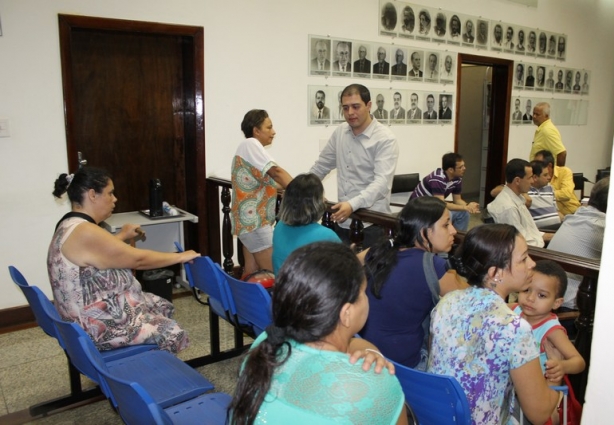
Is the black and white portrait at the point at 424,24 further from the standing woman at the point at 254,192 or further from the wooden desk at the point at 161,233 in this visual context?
the wooden desk at the point at 161,233

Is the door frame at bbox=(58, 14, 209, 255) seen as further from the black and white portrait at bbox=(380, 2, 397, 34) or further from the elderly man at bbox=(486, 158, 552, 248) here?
the elderly man at bbox=(486, 158, 552, 248)

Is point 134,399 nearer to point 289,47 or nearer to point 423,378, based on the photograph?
point 423,378

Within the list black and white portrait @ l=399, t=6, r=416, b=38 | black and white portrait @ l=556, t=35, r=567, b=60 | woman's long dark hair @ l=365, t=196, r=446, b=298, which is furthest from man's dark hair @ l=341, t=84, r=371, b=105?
black and white portrait @ l=556, t=35, r=567, b=60

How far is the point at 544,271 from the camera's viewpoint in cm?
216

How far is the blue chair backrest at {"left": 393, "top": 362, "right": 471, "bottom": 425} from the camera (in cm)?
142

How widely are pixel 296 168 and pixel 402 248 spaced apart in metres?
3.31

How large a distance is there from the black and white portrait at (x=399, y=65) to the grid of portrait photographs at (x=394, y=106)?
16 centimetres

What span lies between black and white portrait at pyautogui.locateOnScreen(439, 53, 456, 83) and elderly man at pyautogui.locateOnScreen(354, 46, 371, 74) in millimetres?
1203

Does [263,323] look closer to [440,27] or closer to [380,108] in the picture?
[380,108]

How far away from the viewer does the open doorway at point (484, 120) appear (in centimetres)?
725

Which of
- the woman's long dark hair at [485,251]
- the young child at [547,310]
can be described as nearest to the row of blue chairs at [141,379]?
the woman's long dark hair at [485,251]

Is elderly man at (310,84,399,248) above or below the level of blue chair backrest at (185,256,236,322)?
above

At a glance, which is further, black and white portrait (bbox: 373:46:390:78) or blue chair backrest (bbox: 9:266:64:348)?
black and white portrait (bbox: 373:46:390:78)

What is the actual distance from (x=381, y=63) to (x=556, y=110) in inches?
147
